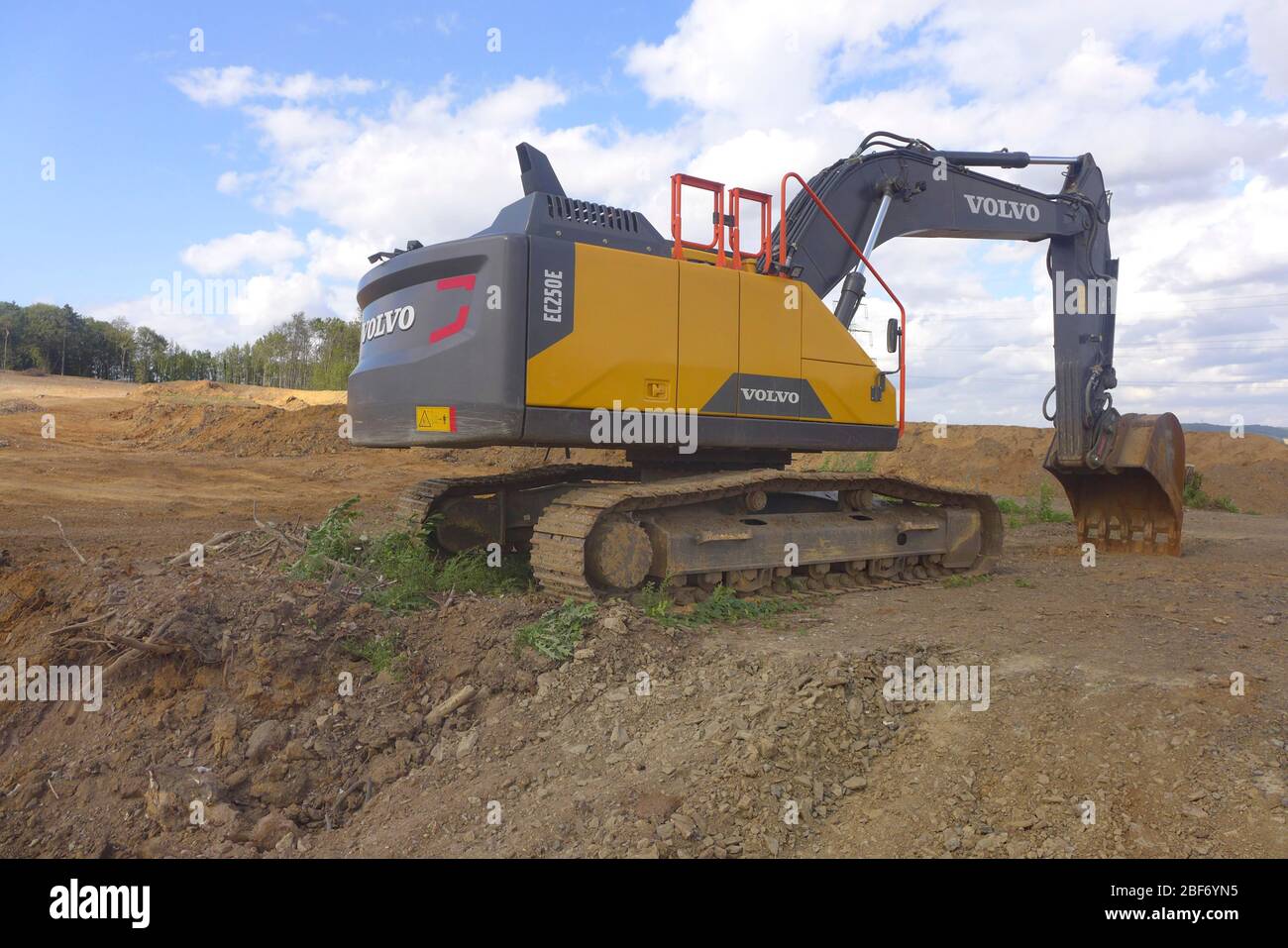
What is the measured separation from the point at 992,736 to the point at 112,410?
2730 centimetres

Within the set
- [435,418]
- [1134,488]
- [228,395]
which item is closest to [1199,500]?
[1134,488]

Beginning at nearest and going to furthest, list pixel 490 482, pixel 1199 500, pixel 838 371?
pixel 838 371 → pixel 490 482 → pixel 1199 500

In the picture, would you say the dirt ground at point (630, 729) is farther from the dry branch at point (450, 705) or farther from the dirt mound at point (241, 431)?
the dirt mound at point (241, 431)

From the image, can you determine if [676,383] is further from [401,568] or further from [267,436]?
[267,436]

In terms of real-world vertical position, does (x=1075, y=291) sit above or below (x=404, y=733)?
above

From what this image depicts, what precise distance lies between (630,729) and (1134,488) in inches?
311

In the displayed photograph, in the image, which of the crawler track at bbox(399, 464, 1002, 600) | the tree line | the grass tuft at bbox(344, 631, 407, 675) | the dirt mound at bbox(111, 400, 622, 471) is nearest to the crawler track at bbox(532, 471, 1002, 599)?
the crawler track at bbox(399, 464, 1002, 600)

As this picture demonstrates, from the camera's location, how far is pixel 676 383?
6.18 m

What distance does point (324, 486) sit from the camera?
15688mm

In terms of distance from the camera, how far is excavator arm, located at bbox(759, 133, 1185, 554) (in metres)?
8.46

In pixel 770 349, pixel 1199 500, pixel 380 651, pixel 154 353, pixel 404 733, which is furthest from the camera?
pixel 154 353

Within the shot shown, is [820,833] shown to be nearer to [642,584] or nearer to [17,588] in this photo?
[642,584]

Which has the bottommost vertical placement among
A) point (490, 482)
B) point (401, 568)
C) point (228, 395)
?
point (401, 568)

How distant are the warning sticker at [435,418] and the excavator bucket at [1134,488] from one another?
7.13 meters
